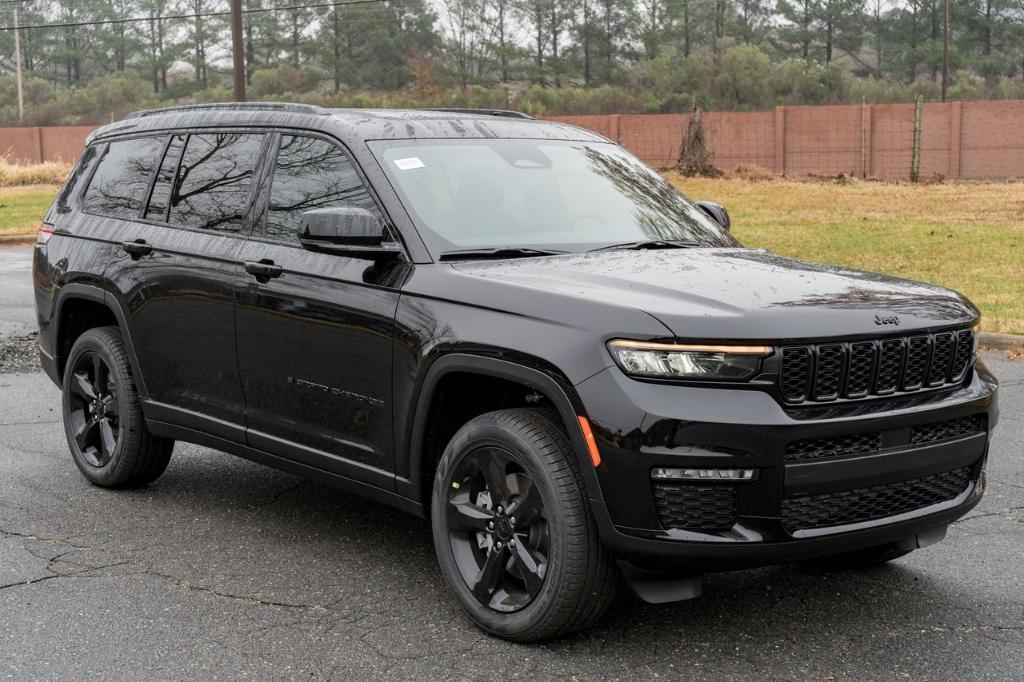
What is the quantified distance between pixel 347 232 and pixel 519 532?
1.26 m

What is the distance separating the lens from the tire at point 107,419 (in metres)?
6.15

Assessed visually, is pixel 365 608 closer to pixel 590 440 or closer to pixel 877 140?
pixel 590 440

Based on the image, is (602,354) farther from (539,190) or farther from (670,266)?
(539,190)

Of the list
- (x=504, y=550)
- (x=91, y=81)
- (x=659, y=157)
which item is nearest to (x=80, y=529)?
(x=504, y=550)

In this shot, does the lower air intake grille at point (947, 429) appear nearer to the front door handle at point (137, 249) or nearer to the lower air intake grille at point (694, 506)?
the lower air intake grille at point (694, 506)

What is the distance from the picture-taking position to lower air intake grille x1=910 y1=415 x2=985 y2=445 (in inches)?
162

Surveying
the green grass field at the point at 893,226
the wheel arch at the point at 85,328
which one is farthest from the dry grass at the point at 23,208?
the wheel arch at the point at 85,328

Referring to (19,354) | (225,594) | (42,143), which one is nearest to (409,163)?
(225,594)

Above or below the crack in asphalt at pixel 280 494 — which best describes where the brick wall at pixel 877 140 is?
above

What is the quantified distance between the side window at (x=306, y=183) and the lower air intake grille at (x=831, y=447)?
2.03 meters

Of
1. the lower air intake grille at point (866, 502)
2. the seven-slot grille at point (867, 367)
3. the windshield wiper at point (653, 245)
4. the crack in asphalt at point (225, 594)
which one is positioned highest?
the windshield wiper at point (653, 245)

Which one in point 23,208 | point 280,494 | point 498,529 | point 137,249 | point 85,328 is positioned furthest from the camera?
point 23,208

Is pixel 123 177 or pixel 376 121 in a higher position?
pixel 376 121

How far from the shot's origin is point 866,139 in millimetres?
37562
